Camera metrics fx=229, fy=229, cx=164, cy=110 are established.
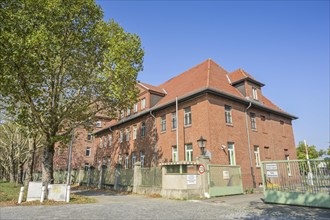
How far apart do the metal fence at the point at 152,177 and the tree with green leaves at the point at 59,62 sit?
5184 mm

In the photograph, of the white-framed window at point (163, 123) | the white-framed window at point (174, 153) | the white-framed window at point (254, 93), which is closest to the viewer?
the white-framed window at point (174, 153)

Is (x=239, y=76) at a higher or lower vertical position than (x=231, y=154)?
higher

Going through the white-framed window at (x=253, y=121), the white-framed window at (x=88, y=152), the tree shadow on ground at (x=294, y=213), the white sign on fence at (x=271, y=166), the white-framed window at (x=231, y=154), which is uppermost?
the white-framed window at (x=253, y=121)

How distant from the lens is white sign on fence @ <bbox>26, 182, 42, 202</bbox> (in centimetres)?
1222

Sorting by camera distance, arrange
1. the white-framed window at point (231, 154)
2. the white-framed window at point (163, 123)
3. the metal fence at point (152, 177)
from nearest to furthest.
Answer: the metal fence at point (152, 177), the white-framed window at point (231, 154), the white-framed window at point (163, 123)

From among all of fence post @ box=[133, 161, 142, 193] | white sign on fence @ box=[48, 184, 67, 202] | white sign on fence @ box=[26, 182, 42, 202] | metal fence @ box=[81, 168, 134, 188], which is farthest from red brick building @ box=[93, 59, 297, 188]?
white sign on fence @ box=[26, 182, 42, 202]

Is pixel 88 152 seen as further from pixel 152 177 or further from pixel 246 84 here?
pixel 246 84

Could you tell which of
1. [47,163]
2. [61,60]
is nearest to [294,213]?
[47,163]

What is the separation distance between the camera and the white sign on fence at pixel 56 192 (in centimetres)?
1279

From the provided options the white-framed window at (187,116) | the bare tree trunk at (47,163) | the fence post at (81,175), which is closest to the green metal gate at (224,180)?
the white-framed window at (187,116)

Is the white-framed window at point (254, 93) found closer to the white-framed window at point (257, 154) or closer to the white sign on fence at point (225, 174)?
the white-framed window at point (257, 154)

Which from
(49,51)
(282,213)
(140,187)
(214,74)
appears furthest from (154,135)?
(282,213)

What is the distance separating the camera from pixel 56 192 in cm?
1290

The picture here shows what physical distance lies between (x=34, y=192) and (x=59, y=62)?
24.9ft
